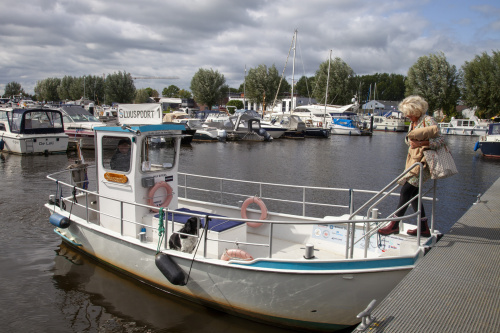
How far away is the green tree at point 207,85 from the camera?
84125 millimetres

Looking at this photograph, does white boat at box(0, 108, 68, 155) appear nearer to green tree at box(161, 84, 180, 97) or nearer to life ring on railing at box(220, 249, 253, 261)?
life ring on railing at box(220, 249, 253, 261)

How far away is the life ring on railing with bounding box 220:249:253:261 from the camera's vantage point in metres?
6.84

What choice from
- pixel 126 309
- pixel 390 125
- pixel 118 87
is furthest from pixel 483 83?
pixel 118 87

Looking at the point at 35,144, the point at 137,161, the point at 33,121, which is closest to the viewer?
the point at 137,161

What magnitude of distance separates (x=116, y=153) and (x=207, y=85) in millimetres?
77958

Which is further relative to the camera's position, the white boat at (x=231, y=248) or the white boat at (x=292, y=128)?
the white boat at (x=292, y=128)

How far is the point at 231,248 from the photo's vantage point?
7.39 m

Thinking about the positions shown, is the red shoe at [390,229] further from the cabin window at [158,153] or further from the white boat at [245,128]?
the white boat at [245,128]

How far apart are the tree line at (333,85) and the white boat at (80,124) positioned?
28.2 meters

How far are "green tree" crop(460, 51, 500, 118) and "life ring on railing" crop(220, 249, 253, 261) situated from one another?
62266 millimetres

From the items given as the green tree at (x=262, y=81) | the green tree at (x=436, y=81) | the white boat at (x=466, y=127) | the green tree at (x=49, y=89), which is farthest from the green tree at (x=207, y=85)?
the green tree at (x=49, y=89)

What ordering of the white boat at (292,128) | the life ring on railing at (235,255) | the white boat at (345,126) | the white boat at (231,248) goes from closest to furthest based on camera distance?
the white boat at (231,248)
the life ring on railing at (235,255)
the white boat at (292,128)
the white boat at (345,126)

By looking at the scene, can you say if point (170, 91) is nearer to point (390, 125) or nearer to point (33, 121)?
point (390, 125)

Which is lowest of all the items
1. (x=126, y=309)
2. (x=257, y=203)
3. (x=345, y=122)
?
(x=126, y=309)
